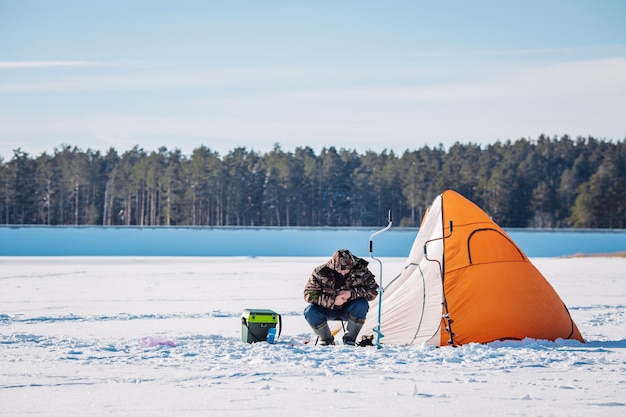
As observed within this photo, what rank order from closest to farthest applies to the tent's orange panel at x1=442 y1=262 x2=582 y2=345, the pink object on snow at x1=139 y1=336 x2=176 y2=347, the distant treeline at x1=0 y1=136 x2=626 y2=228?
the pink object on snow at x1=139 y1=336 x2=176 y2=347, the tent's orange panel at x1=442 y1=262 x2=582 y2=345, the distant treeline at x1=0 y1=136 x2=626 y2=228

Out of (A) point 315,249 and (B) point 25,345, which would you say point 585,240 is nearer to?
(A) point 315,249

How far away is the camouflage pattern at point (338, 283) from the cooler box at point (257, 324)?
0.45m

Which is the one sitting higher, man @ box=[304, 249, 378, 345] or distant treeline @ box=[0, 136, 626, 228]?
distant treeline @ box=[0, 136, 626, 228]

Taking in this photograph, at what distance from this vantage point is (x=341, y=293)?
9.20m

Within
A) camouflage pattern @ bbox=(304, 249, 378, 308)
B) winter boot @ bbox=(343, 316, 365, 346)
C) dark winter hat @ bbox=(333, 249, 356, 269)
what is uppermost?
dark winter hat @ bbox=(333, 249, 356, 269)

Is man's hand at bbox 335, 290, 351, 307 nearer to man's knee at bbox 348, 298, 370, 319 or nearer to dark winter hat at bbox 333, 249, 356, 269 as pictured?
man's knee at bbox 348, 298, 370, 319

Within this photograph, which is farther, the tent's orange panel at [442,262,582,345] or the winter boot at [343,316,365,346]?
the tent's orange panel at [442,262,582,345]

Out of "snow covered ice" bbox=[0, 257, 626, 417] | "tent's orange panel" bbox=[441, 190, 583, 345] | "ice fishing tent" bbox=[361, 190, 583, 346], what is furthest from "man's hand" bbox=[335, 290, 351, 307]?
"tent's orange panel" bbox=[441, 190, 583, 345]

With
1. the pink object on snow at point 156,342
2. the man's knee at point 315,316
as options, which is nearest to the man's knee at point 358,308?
the man's knee at point 315,316

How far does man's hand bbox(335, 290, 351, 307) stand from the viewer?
9188mm

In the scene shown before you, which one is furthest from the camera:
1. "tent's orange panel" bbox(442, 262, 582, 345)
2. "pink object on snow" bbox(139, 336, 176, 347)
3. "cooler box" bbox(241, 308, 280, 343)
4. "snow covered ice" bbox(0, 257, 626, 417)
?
"tent's orange panel" bbox(442, 262, 582, 345)

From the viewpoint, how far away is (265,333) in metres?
9.23

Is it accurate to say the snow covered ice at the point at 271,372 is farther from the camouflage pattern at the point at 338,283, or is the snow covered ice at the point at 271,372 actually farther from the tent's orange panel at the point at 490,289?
the camouflage pattern at the point at 338,283

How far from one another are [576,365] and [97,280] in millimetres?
15434
